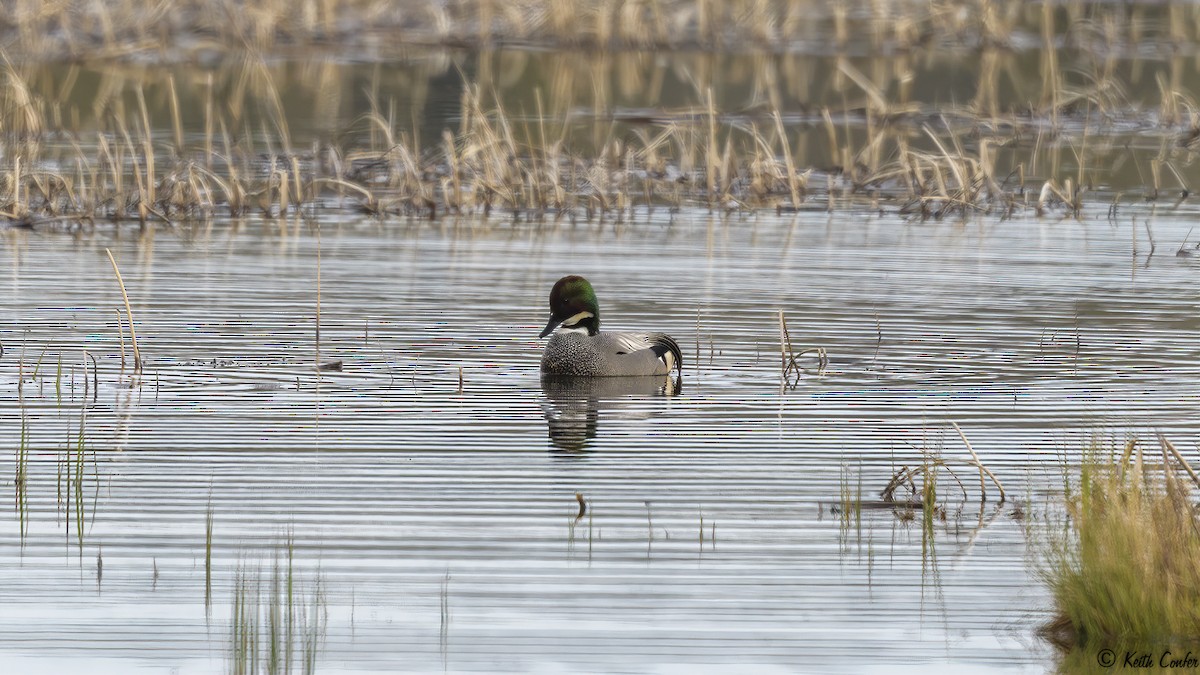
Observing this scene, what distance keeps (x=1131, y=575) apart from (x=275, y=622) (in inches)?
106

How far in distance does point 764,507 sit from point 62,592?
287 cm

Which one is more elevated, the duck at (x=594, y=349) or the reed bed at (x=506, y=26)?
the reed bed at (x=506, y=26)

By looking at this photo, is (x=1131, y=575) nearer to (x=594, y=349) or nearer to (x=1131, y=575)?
(x=1131, y=575)

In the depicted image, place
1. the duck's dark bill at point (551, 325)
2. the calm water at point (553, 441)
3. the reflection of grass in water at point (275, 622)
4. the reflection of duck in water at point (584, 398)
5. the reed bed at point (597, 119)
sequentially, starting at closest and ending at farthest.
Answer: the reflection of grass in water at point (275, 622) → the calm water at point (553, 441) → the reflection of duck in water at point (584, 398) → the duck's dark bill at point (551, 325) → the reed bed at point (597, 119)

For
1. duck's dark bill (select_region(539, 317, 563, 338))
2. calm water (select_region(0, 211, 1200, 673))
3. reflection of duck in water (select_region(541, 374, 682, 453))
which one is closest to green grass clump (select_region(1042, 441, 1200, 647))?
calm water (select_region(0, 211, 1200, 673))

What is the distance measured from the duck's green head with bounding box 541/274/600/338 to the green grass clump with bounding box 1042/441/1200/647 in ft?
19.9

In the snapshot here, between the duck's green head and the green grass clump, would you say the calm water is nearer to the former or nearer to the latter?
the green grass clump

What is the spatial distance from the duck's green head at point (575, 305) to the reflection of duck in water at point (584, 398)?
0.39 metres

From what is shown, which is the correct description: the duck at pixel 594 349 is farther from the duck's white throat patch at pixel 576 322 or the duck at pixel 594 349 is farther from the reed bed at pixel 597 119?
the reed bed at pixel 597 119

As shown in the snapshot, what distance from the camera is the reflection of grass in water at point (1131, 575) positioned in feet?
23.9

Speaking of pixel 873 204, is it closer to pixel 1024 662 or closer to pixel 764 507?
pixel 764 507

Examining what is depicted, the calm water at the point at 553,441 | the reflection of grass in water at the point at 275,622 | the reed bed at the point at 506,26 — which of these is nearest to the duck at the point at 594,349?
the calm water at the point at 553,441

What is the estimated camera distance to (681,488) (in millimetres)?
9594

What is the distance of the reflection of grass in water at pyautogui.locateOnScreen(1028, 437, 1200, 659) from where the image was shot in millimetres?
7273
